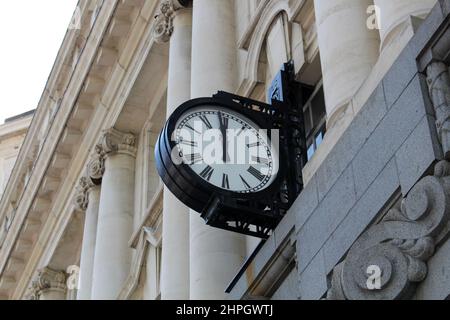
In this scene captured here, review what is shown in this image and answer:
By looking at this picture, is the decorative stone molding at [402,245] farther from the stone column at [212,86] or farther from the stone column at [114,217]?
the stone column at [114,217]

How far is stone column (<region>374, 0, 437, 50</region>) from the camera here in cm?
1124

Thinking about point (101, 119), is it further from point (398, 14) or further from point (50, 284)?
point (398, 14)

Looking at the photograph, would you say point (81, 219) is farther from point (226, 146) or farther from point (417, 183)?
point (417, 183)

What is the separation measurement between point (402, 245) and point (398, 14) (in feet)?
9.91

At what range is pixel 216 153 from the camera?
1330 centimetres

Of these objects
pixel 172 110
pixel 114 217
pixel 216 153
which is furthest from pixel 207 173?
pixel 114 217

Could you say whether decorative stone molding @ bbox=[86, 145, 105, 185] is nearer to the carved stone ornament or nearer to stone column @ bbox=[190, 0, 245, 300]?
the carved stone ornament

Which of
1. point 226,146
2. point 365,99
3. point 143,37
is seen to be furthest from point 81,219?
point 365,99

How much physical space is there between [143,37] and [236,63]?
7459mm

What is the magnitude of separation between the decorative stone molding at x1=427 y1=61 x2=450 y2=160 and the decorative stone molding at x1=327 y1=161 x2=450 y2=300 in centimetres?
22

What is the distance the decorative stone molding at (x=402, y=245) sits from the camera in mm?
9039

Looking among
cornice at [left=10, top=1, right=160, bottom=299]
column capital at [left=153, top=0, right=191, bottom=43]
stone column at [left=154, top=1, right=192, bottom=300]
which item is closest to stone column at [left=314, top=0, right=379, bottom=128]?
stone column at [left=154, top=1, right=192, bottom=300]

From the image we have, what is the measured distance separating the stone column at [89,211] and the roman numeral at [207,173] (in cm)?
1268

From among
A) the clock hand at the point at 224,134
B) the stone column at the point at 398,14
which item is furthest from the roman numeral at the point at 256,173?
the stone column at the point at 398,14
